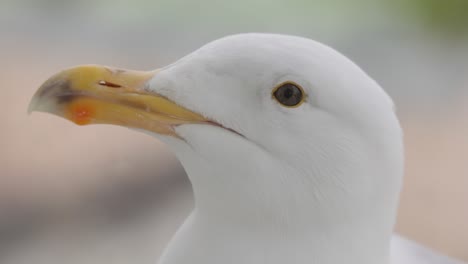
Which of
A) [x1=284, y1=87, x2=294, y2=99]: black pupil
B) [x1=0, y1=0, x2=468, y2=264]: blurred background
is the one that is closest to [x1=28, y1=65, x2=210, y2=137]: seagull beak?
[x1=284, y1=87, x2=294, y2=99]: black pupil

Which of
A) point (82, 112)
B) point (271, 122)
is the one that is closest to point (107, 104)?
point (82, 112)

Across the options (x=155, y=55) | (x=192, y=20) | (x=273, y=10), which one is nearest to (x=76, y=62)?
(x=155, y=55)

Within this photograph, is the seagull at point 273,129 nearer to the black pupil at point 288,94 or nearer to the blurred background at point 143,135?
the black pupil at point 288,94

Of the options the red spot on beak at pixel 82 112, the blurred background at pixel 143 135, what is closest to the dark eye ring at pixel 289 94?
the red spot on beak at pixel 82 112

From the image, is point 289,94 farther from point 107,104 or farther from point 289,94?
point 107,104

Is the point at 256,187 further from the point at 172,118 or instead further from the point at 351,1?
the point at 351,1

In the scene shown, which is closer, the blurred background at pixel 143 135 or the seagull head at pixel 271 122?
the seagull head at pixel 271 122

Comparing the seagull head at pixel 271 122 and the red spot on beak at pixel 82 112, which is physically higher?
the seagull head at pixel 271 122

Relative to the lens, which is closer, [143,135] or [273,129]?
[273,129]
